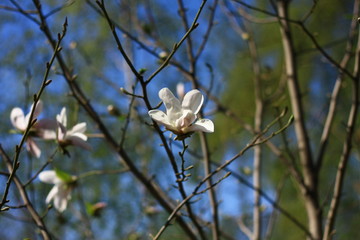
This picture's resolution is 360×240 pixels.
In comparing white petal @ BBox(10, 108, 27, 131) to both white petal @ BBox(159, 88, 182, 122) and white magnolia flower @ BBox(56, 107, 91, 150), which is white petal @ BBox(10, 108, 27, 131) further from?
white petal @ BBox(159, 88, 182, 122)

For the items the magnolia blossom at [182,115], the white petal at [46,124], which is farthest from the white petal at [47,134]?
the magnolia blossom at [182,115]

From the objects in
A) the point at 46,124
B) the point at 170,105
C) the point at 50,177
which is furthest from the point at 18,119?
the point at 170,105

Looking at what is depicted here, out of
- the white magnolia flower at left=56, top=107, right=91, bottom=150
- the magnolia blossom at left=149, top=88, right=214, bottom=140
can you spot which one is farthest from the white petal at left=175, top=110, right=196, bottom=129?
the white magnolia flower at left=56, top=107, right=91, bottom=150

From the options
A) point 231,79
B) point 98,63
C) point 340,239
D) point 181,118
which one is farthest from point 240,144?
point 181,118

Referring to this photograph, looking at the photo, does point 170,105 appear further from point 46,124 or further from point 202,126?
point 46,124

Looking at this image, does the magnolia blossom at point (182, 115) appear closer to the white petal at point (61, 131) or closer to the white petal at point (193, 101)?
the white petal at point (193, 101)

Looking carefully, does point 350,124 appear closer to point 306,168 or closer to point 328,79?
point 306,168

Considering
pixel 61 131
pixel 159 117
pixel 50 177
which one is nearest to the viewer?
pixel 159 117

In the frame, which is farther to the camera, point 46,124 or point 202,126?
point 46,124
